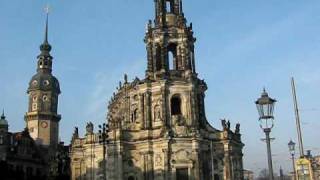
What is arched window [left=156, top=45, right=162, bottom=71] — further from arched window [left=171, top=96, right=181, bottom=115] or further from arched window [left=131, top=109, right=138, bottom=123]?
arched window [left=131, top=109, right=138, bottom=123]

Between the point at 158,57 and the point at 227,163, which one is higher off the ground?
the point at 158,57

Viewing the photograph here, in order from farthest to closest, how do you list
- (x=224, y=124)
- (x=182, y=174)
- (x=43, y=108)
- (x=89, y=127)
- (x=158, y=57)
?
(x=43, y=108) → (x=158, y=57) → (x=224, y=124) → (x=89, y=127) → (x=182, y=174)

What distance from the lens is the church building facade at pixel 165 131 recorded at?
160 feet

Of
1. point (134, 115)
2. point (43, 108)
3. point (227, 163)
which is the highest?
point (43, 108)

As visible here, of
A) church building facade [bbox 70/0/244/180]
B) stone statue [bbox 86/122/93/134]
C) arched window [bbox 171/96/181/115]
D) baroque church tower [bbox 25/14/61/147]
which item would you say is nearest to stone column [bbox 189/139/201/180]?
church building facade [bbox 70/0/244/180]

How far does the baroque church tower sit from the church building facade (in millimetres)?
28733

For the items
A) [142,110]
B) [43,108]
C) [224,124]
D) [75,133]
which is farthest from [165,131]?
[43,108]

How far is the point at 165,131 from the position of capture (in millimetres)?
48844

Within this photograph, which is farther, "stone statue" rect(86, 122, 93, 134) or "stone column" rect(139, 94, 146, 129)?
"stone statue" rect(86, 122, 93, 134)

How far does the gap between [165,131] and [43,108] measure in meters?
40.4

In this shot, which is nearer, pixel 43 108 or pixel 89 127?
pixel 89 127

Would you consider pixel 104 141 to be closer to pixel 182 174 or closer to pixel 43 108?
pixel 182 174

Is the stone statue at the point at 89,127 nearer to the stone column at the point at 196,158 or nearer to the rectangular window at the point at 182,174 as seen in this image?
the rectangular window at the point at 182,174

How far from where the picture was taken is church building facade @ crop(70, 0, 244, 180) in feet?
160
